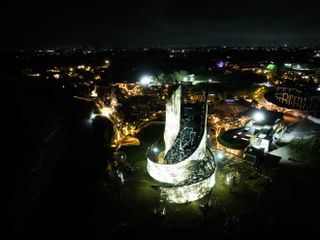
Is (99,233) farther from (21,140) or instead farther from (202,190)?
(21,140)

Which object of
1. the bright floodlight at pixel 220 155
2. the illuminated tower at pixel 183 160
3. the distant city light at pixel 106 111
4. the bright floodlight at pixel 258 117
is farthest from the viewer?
the distant city light at pixel 106 111

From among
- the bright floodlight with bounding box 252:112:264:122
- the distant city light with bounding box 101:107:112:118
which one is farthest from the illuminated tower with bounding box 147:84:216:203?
the distant city light with bounding box 101:107:112:118

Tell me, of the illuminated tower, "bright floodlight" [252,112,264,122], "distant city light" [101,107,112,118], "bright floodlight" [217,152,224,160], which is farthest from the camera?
"distant city light" [101,107,112,118]

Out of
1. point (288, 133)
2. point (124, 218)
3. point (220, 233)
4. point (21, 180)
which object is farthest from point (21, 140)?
point (288, 133)

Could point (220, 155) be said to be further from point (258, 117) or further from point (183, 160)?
point (258, 117)

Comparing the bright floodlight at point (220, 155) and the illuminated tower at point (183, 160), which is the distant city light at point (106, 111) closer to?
the illuminated tower at point (183, 160)

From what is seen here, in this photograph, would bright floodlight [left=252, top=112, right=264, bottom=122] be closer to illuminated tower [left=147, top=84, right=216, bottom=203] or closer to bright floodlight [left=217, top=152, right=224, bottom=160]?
bright floodlight [left=217, top=152, right=224, bottom=160]

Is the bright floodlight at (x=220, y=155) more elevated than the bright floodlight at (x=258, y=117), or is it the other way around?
the bright floodlight at (x=258, y=117)

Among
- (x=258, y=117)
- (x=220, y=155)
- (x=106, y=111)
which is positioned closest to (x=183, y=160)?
(x=220, y=155)

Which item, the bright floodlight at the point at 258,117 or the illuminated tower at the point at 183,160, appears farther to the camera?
the bright floodlight at the point at 258,117


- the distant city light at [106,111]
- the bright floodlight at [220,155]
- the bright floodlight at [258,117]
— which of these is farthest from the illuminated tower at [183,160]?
the distant city light at [106,111]
